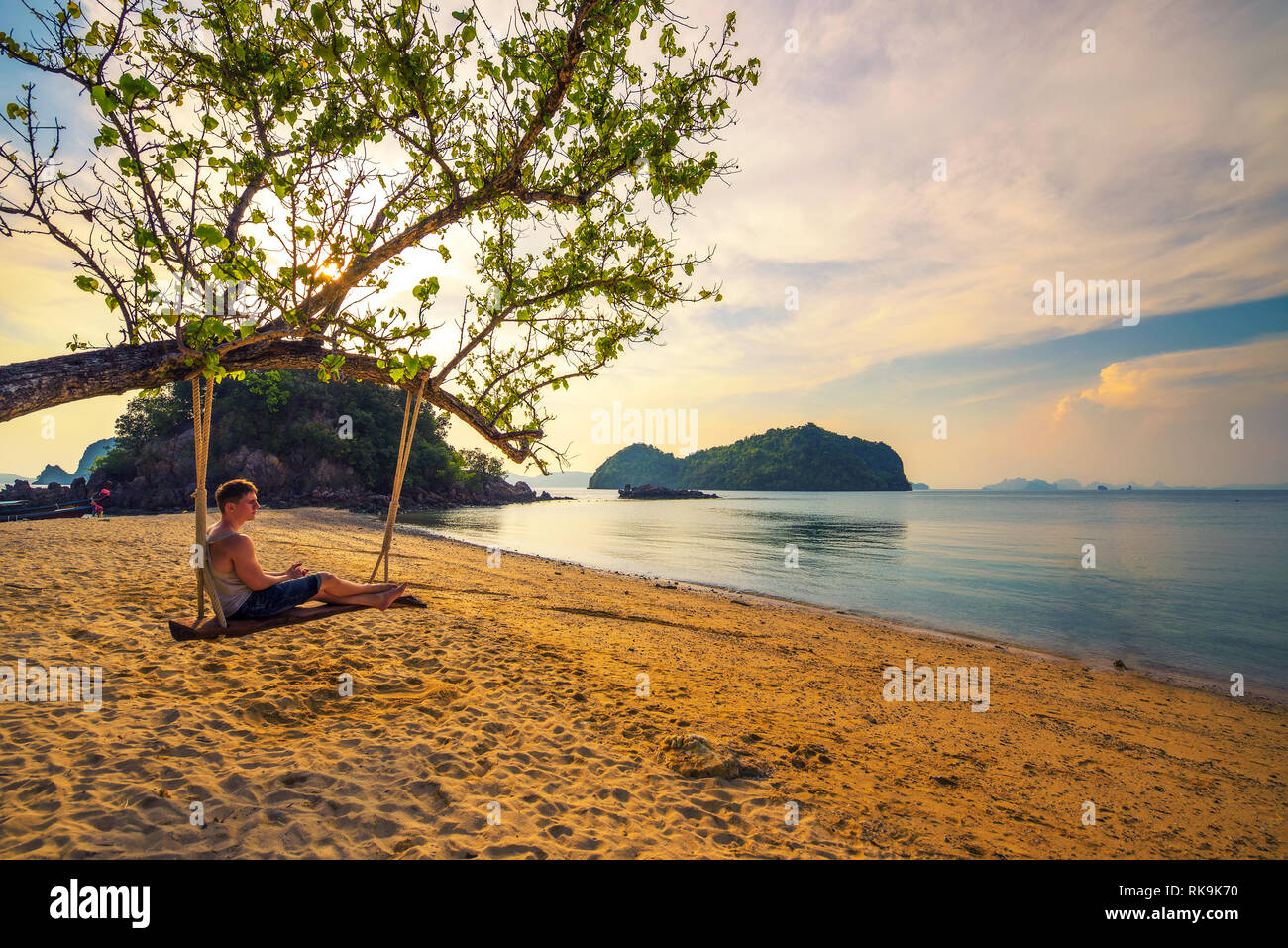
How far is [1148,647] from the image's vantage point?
42.6ft

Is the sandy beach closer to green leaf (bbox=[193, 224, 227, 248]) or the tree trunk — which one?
the tree trunk

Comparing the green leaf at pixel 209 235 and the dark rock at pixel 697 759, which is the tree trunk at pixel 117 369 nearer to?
the green leaf at pixel 209 235

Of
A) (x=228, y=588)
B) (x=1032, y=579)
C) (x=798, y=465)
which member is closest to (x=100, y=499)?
(x=228, y=588)

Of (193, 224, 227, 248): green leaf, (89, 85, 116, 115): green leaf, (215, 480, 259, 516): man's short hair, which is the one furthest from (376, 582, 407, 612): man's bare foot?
(89, 85, 116, 115): green leaf

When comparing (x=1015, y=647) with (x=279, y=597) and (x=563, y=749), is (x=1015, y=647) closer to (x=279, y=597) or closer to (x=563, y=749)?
(x=563, y=749)

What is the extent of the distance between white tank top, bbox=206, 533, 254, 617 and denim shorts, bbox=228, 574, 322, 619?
6 cm

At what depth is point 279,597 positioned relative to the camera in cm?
666

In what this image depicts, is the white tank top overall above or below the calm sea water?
above

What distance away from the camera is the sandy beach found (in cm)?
355

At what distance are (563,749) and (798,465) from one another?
A: 160 metres

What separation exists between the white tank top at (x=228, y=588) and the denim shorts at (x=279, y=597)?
6 cm
